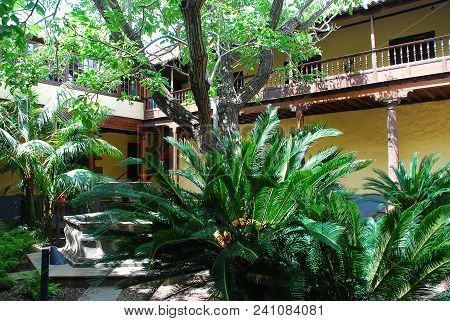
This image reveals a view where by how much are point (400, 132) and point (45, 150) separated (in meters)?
10.3

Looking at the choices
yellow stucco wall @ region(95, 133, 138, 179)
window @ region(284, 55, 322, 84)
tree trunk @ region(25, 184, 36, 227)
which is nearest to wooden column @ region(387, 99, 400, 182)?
window @ region(284, 55, 322, 84)

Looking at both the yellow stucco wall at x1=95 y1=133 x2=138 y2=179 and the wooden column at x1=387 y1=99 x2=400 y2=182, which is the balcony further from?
the yellow stucco wall at x1=95 y1=133 x2=138 y2=179

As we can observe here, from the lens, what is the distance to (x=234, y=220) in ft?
12.0

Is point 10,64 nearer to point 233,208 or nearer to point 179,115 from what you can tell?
point 179,115

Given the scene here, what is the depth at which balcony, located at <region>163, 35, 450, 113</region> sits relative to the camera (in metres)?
9.93

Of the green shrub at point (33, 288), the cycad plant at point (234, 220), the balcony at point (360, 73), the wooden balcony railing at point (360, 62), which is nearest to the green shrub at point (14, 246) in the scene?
the green shrub at point (33, 288)

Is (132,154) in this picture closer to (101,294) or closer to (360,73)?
(360,73)

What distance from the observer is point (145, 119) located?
15773mm

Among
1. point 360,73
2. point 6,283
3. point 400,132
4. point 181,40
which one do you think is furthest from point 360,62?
point 6,283

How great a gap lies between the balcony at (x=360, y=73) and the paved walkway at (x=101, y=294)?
18.2ft

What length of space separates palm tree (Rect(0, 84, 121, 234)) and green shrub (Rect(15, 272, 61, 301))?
138 inches

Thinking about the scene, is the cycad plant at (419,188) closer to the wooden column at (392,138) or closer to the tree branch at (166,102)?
the tree branch at (166,102)

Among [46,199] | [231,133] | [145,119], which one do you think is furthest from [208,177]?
[145,119]

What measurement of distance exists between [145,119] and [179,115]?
934cm
